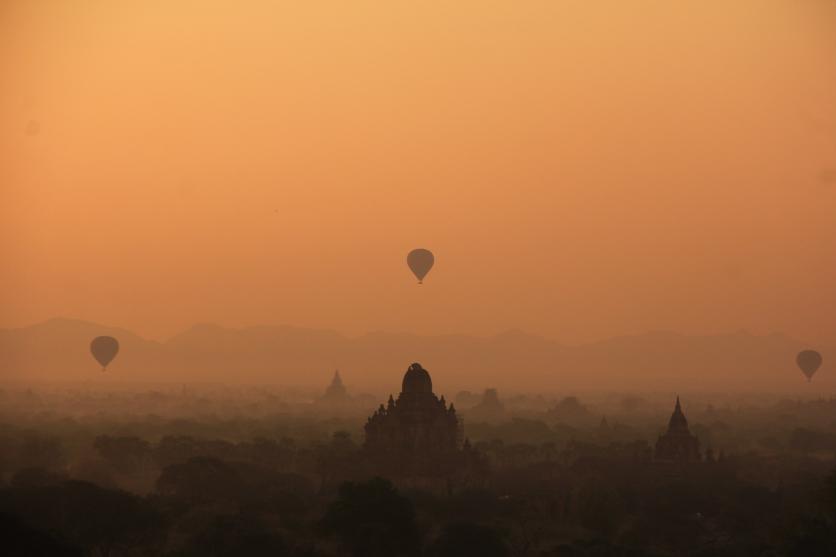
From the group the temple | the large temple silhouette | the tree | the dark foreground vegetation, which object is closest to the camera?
the dark foreground vegetation

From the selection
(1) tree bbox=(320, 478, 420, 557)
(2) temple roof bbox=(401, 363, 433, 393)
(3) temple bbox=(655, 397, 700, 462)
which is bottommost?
(1) tree bbox=(320, 478, 420, 557)

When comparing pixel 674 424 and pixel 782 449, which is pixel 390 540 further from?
pixel 782 449

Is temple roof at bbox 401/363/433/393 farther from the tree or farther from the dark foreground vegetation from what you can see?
the tree

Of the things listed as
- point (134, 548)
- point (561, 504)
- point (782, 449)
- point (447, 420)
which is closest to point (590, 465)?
point (447, 420)

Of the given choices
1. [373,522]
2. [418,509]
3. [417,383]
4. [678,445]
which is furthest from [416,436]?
[373,522]

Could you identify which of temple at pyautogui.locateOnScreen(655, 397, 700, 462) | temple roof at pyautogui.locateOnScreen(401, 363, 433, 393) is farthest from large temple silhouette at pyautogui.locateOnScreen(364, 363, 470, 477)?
temple at pyautogui.locateOnScreen(655, 397, 700, 462)

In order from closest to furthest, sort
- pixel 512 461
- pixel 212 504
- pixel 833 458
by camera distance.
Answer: pixel 212 504 < pixel 512 461 < pixel 833 458

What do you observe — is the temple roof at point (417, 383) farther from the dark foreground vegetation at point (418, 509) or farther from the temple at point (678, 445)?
the temple at point (678, 445)

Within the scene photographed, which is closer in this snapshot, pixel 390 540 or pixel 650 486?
pixel 390 540
